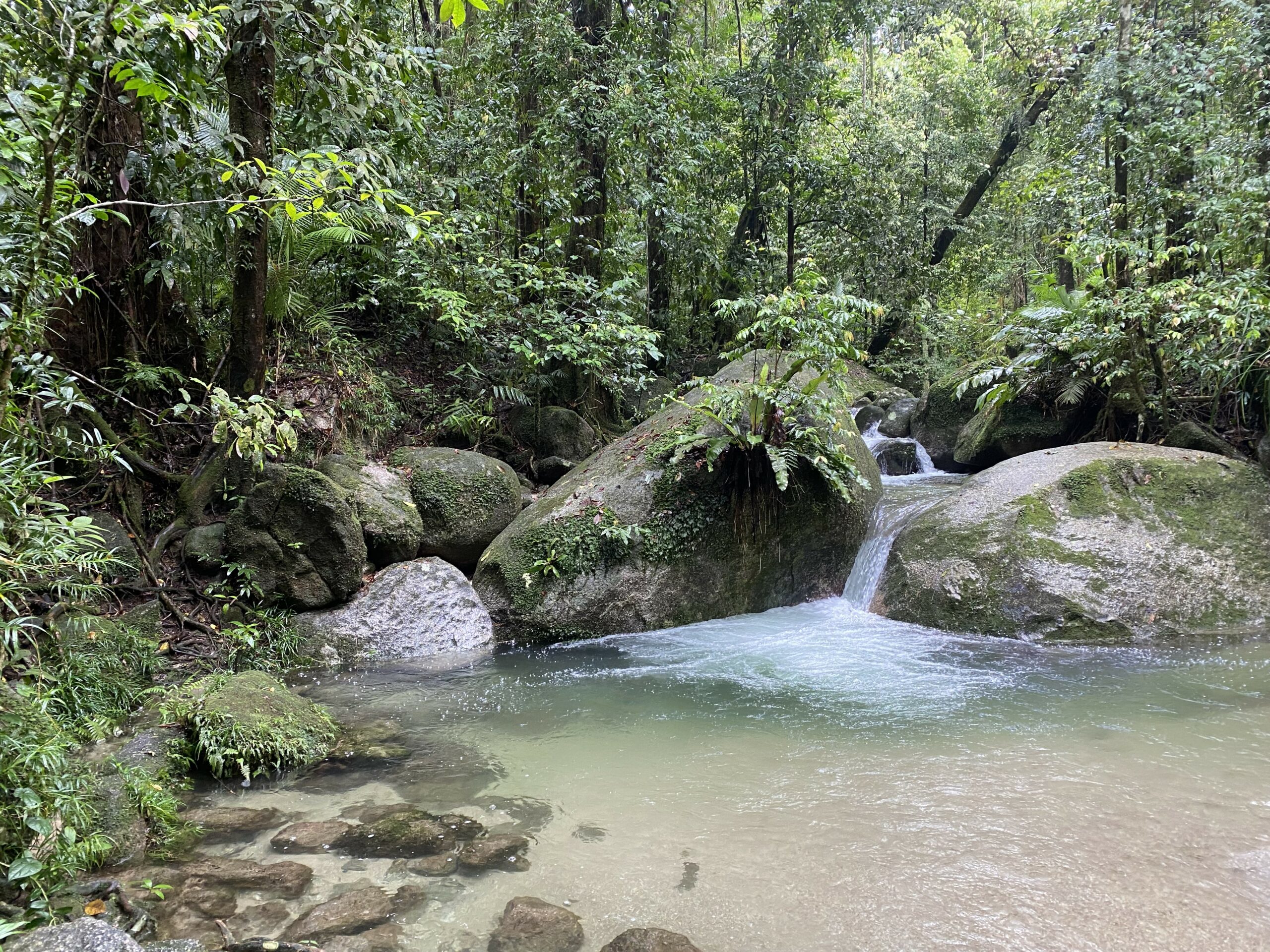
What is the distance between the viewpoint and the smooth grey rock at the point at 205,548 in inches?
253

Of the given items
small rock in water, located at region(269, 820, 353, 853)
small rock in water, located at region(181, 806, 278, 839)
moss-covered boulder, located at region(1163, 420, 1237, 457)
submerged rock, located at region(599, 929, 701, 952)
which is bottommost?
submerged rock, located at region(599, 929, 701, 952)

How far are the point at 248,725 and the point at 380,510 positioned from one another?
3.21m

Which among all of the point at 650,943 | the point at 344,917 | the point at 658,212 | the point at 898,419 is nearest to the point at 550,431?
the point at 658,212

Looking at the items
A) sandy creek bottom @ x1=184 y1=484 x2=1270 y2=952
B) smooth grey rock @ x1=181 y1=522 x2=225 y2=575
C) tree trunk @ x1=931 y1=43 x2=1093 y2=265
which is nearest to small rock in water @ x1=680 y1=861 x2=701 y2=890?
sandy creek bottom @ x1=184 y1=484 x2=1270 y2=952

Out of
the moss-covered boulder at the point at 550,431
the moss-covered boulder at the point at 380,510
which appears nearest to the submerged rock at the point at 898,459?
the moss-covered boulder at the point at 550,431

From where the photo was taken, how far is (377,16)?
7113 mm

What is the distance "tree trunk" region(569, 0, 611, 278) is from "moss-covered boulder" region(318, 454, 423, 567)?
4.40 meters

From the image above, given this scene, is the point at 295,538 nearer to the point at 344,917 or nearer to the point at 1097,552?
the point at 344,917

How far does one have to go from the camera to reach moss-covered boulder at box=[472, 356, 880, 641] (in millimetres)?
7273

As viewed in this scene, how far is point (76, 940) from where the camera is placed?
2195 millimetres

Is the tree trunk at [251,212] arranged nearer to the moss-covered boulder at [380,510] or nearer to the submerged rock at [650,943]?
the moss-covered boulder at [380,510]

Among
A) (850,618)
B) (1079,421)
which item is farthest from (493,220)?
(1079,421)

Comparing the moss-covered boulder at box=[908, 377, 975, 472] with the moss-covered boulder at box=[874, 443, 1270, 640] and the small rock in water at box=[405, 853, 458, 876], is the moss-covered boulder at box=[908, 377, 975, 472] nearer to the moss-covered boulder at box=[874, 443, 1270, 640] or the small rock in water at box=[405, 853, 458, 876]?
the moss-covered boulder at box=[874, 443, 1270, 640]

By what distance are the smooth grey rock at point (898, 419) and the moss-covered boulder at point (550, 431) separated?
6344 mm
